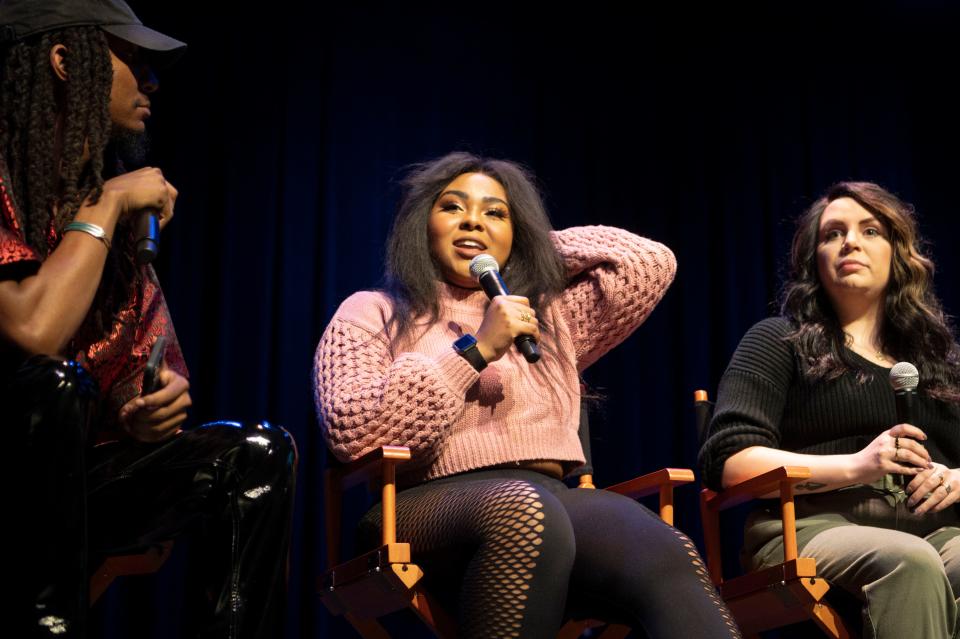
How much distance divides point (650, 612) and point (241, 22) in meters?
2.22

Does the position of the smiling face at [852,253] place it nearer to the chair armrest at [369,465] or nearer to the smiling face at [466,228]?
the smiling face at [466,228]

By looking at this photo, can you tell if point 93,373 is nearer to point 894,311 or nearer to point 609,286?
point 609,286

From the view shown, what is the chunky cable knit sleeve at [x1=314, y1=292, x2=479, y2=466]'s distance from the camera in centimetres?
202

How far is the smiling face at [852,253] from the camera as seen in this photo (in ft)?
8.10

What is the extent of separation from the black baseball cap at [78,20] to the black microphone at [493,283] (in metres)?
0.71

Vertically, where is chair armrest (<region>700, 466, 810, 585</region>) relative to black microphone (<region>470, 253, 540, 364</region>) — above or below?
below

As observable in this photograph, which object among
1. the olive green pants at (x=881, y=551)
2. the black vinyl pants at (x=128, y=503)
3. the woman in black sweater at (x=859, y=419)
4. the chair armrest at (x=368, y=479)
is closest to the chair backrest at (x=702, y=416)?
the woman in black sweater at (x=859, y=419)

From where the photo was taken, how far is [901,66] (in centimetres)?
393

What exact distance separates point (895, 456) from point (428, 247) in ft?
3.40

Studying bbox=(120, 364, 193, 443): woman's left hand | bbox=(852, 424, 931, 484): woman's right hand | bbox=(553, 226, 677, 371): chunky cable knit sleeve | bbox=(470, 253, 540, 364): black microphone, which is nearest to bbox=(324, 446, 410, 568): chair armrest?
bbox=(470, 253, 540, 364): black microphone

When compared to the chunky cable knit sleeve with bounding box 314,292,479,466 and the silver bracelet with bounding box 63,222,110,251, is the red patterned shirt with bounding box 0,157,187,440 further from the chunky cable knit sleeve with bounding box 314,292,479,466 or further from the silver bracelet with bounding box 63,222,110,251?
the chunky cable knit sleeve with bounding box 314,292,479,466

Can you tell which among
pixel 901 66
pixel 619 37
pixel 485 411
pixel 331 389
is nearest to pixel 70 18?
pixel 331 389

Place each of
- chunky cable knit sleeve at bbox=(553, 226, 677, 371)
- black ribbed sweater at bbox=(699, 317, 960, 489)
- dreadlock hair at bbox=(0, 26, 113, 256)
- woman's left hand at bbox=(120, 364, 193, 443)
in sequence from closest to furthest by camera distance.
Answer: woman's left hand at bbox=(120, 364, 193, 443) → dreadlock hair at bbox=(0, 26, 113, 256) → black ribbed sweater at bbox=(699, 317, 960, 489) → chunky cable knit sleeve at bbox=(553, 226, 677, 371)

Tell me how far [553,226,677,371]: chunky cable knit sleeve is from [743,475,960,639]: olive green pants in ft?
1.62
